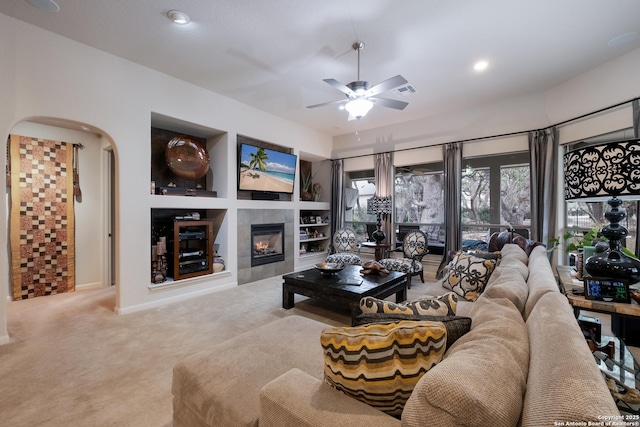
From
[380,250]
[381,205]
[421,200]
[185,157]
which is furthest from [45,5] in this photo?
[421,200]

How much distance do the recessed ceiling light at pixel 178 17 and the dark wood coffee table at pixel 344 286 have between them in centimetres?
297

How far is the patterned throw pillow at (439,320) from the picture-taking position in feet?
3.92

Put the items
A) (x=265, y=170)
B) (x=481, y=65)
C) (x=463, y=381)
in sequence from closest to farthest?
1. (x=463, y=381)
2. (x=481, y=65)
3. (x=265, y=170)

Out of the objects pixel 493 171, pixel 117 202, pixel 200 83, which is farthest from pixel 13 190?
pixel 493 171

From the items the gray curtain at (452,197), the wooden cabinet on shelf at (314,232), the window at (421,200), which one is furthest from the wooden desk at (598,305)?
the wooden cabinet on shelf at (314,232)

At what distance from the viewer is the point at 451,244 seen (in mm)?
4949

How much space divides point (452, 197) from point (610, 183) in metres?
3.46

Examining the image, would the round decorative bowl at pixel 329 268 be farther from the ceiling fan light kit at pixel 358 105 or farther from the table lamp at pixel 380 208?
the table lamp at pixel 380 208

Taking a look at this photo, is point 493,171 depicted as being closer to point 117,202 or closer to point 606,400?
point 606,400

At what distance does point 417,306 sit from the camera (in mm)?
1375

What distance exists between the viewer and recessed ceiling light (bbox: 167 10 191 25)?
259 cm

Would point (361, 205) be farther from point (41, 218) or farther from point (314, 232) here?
point (41, 218)

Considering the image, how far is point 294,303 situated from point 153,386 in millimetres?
1888

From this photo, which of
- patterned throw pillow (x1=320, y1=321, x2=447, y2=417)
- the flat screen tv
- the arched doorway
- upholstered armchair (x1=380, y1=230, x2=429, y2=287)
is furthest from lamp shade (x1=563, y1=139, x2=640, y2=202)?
the arched doorway
